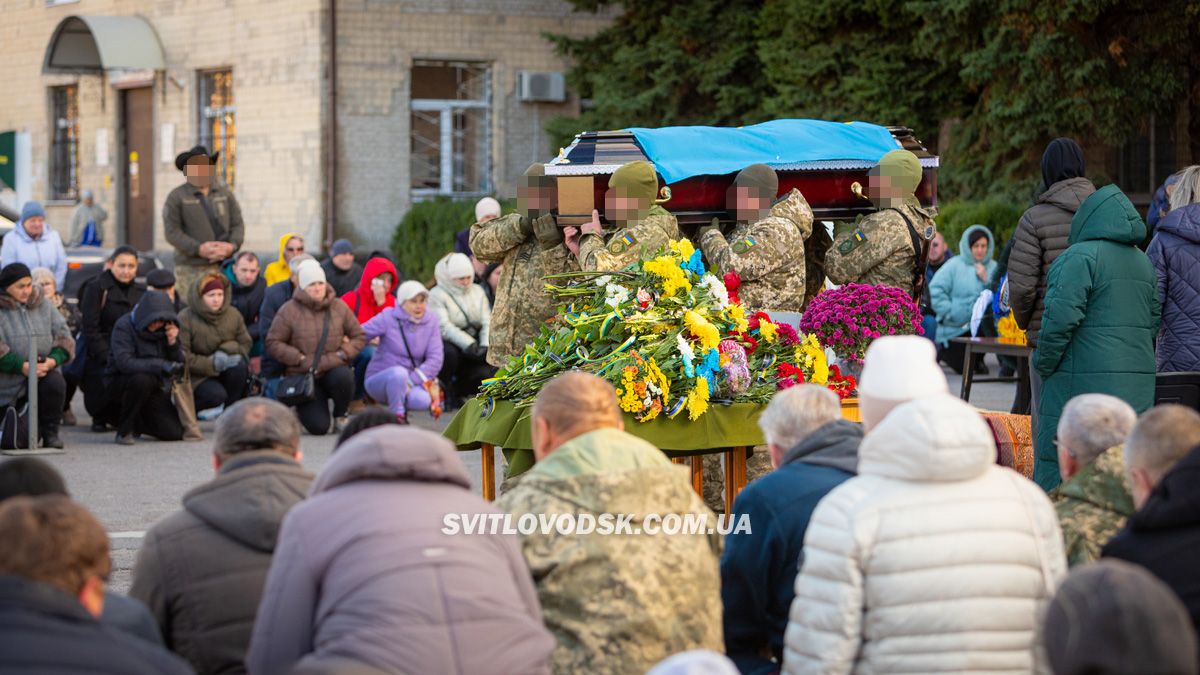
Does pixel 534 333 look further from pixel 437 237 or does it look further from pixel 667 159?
pixel 437 237

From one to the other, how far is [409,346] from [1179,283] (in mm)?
6536

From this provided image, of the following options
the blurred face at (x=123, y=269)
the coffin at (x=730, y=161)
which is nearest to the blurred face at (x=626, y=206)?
the coffin at (x=730, y=161)

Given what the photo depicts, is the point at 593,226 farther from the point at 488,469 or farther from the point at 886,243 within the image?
the point at 488,469

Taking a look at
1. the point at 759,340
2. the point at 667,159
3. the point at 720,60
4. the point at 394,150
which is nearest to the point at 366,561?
the point at 759,340

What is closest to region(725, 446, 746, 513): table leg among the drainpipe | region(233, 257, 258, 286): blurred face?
region(233, 257, 258, 286): blurred face

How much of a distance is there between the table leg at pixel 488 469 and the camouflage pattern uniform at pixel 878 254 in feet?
8.48

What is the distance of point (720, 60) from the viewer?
76.0ft

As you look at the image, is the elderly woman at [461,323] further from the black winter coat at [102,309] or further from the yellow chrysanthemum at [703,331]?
the yellow chrysanthemum at [703,331]

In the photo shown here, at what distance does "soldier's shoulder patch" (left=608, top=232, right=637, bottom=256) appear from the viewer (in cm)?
853

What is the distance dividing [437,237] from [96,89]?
7780 mm

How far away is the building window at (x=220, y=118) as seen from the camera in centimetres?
2578

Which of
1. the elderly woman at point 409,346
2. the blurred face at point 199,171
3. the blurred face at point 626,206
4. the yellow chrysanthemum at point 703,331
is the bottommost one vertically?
the elderly woman at point 409,346

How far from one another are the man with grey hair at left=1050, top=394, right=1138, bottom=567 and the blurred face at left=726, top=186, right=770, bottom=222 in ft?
14.5

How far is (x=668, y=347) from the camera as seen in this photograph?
7.51m
